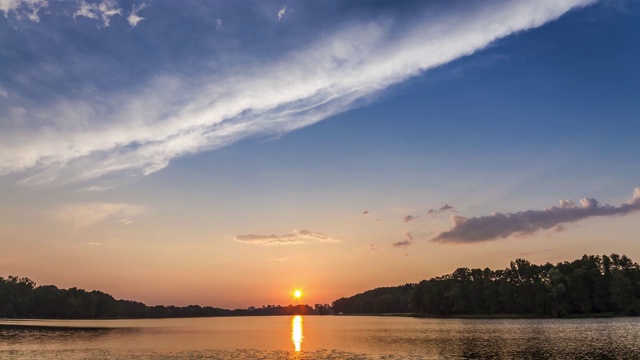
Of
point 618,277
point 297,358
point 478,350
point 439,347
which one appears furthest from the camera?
point 618,277

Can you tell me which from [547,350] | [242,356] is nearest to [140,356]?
[242,356]

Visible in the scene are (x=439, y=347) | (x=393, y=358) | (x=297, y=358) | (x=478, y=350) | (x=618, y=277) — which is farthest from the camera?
(x=618, y=277)

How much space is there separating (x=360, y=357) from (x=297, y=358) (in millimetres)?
8440

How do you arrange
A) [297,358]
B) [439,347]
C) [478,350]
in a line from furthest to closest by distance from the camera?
[439,347] → [478,350] → [297,358]

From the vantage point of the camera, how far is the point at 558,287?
652 ft

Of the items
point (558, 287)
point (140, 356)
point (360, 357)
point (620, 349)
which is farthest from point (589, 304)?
point (140, 356)

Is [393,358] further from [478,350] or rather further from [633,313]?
[633,313]

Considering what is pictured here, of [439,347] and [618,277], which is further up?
[618,277]

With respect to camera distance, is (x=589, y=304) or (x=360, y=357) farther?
(x=589, y=304)

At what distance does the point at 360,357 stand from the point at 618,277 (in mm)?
171695

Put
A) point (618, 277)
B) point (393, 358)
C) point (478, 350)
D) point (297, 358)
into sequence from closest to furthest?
point (393, 358)
point (297, 358)
point (478, 350)
point (618, 277)

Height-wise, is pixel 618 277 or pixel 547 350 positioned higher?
pixel 618 277

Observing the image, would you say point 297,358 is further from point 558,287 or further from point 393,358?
point 558,287

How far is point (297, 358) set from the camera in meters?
65.2
